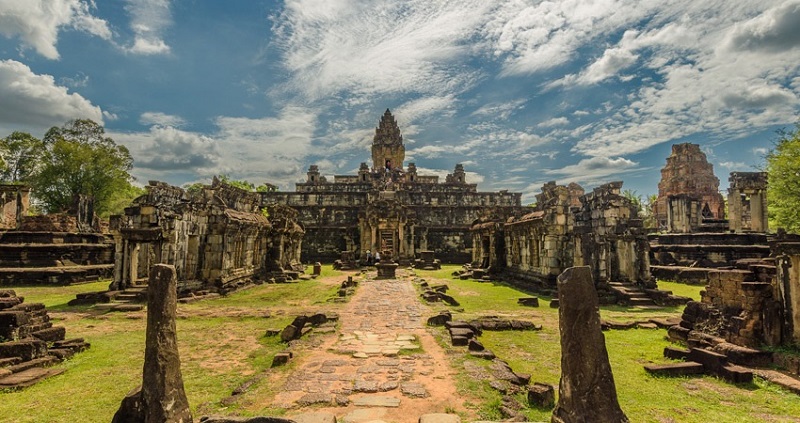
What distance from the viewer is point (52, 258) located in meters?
20.5

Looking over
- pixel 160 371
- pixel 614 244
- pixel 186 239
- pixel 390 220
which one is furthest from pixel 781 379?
pixel 390 220

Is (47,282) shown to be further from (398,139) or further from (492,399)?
(398,139)

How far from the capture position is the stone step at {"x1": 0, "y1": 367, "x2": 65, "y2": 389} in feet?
18.1

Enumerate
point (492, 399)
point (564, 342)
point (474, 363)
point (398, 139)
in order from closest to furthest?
1. point (564, 342)
2. point (492, 399)
3. point (474, 363)
4. point (398, 139)

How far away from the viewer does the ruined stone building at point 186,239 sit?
14.2 metres

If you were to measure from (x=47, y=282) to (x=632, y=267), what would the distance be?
26217 mm

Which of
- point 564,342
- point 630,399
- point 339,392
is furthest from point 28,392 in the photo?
point 630,399

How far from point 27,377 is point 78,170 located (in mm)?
38223

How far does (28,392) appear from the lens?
213 inches

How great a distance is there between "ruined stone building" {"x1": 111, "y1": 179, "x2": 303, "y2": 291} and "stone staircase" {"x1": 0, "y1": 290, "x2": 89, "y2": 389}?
256 inches

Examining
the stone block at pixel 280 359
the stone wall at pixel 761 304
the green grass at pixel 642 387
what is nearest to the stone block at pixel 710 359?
the green grass at pixel 642 387

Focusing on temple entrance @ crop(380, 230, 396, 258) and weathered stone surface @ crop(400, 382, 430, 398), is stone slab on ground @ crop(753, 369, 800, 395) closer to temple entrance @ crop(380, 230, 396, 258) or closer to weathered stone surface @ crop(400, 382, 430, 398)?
weathered stone surface @ crop(400, 382, 430, 398)

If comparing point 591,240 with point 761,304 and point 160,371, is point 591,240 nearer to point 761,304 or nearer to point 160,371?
point 761,304

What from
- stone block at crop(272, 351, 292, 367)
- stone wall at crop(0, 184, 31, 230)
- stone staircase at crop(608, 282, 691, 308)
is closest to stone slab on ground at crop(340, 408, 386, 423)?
stone block at crop(272, 351, 292, 367)
